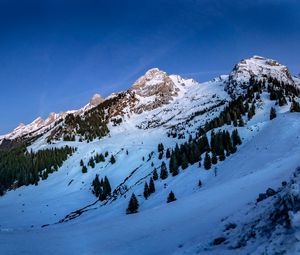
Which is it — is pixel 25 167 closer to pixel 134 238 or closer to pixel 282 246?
pixel 134 238

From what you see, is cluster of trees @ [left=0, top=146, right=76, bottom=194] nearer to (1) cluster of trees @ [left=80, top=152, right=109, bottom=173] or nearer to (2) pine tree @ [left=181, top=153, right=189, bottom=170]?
(1) cluster of trees @ [left=80, top=152, right=109, bottom=173]

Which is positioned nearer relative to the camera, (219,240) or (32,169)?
(219,240)

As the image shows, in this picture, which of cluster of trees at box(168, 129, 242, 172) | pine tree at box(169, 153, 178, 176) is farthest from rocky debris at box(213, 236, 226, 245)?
pine tree at box(169, 153, 178, 176)

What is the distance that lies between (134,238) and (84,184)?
8951cm

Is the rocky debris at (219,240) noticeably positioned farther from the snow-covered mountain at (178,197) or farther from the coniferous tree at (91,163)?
the coniferous tree at (91,163)

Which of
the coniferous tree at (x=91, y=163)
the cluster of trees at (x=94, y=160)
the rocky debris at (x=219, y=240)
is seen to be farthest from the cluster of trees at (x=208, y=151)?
the rocky debris at (x=219, y=240)

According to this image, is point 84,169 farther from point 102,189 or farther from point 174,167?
point 174,167

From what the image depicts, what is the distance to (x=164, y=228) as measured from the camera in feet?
87.2

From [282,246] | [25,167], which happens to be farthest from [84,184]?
[282,246]

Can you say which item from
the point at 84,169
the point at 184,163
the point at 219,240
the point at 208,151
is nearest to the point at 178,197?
the point at 184,163

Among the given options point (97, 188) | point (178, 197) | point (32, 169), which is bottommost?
point (178, 197)

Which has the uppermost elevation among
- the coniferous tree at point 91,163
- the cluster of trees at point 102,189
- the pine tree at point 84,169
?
the coniferous tree at point 91,163

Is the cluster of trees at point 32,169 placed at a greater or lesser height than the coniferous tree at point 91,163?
greater

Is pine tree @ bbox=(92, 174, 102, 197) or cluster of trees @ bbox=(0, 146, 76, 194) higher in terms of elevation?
cluster of trees @ bbox=(0, 146, 76, 194)
